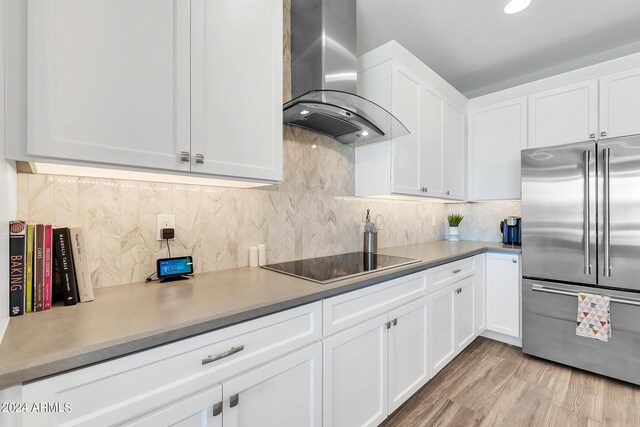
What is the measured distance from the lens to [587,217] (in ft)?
7.00

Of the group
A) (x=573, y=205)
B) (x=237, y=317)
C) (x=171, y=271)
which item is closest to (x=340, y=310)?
(x=237, y=317)

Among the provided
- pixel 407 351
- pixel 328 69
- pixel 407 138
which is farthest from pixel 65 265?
pixel 407 138

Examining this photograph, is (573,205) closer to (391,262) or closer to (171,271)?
(391,262)

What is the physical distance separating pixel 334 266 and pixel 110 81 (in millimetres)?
1312

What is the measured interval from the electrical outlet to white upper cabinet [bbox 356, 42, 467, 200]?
55.2 inches

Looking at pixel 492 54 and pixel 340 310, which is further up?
pixel 492 54

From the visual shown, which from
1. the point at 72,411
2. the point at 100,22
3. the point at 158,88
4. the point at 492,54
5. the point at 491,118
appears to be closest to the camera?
the point at 72,411

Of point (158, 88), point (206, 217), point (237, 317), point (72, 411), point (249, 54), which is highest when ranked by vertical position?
point (249, 54)

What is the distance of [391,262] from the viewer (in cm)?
179

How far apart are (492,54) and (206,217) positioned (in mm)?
2888

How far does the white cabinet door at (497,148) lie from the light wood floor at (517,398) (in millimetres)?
1544

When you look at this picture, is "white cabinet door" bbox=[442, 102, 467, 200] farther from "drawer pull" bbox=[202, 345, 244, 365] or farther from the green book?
the green book

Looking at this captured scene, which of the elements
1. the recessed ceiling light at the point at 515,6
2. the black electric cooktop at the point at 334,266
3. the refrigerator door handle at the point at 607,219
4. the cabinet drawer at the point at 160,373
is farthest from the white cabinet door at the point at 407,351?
the recessed ceiling light at the point at 515,6

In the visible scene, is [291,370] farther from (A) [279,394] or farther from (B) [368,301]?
(B) [368,301]
